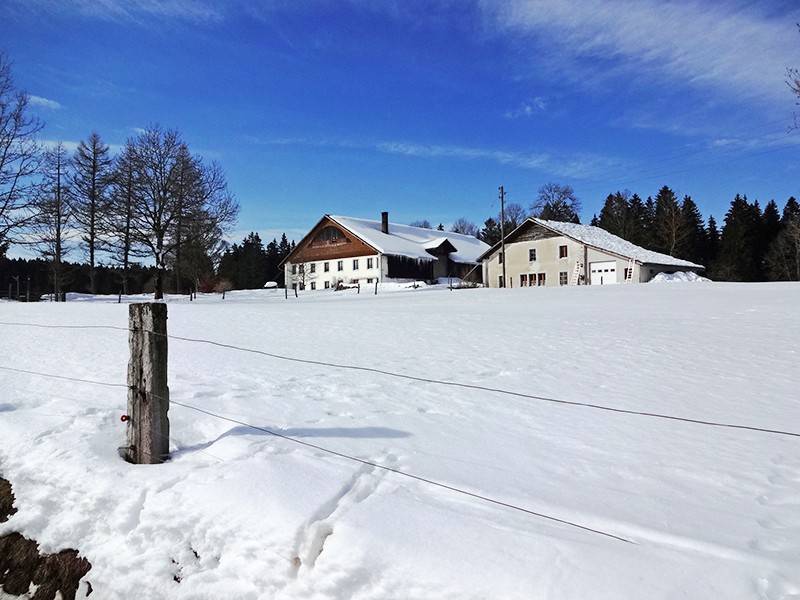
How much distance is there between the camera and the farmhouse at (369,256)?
172 feet

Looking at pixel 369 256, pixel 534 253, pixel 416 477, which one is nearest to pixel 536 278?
pixel 534 253

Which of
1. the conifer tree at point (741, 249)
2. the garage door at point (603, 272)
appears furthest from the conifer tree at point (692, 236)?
the garage door at point (603, 272)

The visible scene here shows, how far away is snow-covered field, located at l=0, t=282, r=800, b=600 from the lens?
2428 mm

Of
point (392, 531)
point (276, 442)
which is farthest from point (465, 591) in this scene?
point (276, 442)

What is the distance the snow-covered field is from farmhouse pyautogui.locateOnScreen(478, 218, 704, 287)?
36.3m

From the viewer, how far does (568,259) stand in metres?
44.2

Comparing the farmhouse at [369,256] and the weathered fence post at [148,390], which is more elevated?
the farmhouse at [369,256]

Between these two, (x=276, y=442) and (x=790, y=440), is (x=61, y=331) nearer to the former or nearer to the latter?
(x=276, y=442)

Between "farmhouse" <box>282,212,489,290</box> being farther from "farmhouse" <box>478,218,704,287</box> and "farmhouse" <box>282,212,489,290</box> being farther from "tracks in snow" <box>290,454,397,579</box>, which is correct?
"tracks in snow" <box>290,454,397,579</box>

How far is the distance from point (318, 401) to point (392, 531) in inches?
122

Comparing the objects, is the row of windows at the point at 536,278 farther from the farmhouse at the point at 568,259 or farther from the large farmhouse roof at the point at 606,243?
the large farmhouse roof at the point at 606,243

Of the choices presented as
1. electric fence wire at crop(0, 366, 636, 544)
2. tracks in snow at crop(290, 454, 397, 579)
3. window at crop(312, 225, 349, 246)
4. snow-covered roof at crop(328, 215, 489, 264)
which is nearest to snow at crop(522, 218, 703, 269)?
snow-covered roof at crop(328, 215, 489, 264)

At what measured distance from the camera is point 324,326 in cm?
1402

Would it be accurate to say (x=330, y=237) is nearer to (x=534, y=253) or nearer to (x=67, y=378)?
(x=534, y=253)
